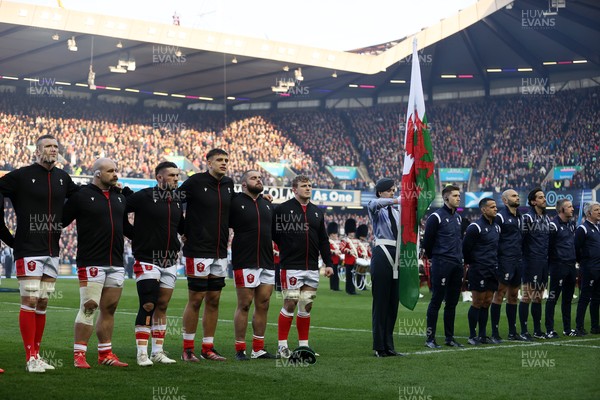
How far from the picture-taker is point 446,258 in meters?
12.8

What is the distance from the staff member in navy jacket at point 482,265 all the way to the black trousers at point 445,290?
41 cm

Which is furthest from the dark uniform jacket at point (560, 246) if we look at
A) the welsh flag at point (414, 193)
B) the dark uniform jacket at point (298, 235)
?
the dark uniform jacket at point (298, 235)

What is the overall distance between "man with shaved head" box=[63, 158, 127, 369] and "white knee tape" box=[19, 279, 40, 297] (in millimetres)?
527

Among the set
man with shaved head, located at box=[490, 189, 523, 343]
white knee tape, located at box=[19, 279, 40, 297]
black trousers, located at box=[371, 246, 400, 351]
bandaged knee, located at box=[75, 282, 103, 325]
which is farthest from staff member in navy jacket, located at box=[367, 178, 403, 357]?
white knee tape, located at box=[19, 279, 40, 297]

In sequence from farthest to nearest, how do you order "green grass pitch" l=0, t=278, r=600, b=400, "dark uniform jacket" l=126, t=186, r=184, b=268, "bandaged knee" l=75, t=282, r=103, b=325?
"dark uniform jacket" l=126, t=186, r=184, b=268 < "bandaged knee" l=75, t=282, r=103, b=325 < "green grass pitch" l=0, t=278, r=600, b=400

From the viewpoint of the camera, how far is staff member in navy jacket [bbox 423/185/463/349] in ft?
41.7

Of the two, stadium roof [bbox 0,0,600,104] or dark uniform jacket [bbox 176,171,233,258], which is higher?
stadium roof [bbox 0,0,600,104]

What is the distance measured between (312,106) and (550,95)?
1560cm

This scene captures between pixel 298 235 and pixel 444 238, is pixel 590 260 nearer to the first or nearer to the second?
pixel 444 238

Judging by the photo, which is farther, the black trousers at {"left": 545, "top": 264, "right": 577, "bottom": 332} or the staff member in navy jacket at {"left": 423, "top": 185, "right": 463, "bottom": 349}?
the black trousers at {"left": 545, "top": 264, "right": 577, "bottom": 332}

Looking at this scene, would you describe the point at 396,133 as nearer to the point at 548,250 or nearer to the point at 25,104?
the point at 25,104

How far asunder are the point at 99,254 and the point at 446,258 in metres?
5.27

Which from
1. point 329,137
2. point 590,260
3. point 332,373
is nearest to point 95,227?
point 332,373

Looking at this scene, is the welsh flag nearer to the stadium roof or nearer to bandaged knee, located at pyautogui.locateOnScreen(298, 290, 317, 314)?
bandaged knee, located at pyautogui.locateOnScreen(298, 290, 317, 314)
